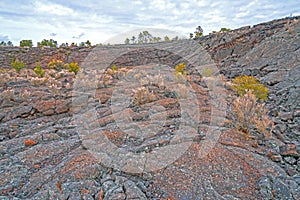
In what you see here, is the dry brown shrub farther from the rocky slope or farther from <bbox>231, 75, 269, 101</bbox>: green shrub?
<bbox>231, 75, 269, 101</bbox>: green shrub

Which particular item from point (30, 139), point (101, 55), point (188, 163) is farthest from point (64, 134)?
point (101, 55)

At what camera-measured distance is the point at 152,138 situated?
20.3 ft

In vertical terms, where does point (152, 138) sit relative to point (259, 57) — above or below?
below

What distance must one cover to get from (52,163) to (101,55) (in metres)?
24.3

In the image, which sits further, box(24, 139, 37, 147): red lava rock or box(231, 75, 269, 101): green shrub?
box(231, 75, 269, 101): green shrub

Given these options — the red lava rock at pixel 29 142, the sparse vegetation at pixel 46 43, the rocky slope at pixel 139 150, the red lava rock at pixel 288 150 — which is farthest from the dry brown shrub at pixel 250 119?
the sparse vegetation at pixel 46 43

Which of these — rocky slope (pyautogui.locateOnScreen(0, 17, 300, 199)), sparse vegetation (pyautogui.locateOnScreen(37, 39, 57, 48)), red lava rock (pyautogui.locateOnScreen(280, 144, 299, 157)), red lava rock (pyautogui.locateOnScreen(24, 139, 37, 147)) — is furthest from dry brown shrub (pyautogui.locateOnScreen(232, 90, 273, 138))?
sparse vegetation (pyautogui.locateOnScreen(37, 39, 57, 48))

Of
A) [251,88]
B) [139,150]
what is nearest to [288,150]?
[139,150]

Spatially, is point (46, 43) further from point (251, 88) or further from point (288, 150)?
point (288, 150)

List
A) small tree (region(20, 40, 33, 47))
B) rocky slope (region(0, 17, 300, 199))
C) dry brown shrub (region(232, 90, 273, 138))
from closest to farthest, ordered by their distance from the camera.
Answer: rocky slope (region(0, 17, 300, 199)) → dry brown shrub (region(232, 90, 273, 138)) → small tree (region(20, 40, 33, 47))

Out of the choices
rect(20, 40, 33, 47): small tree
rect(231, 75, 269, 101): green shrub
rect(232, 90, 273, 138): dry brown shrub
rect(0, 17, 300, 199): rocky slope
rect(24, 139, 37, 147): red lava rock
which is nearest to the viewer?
rect(0, 17, 300, 199): rocky slope

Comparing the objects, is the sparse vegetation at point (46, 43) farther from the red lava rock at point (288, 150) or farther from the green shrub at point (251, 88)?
the red lava rock at point (288, 150)

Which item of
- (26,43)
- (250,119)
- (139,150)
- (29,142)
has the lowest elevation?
(29,142)

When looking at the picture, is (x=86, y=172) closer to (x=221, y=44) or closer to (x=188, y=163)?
(x=188, y=163)
